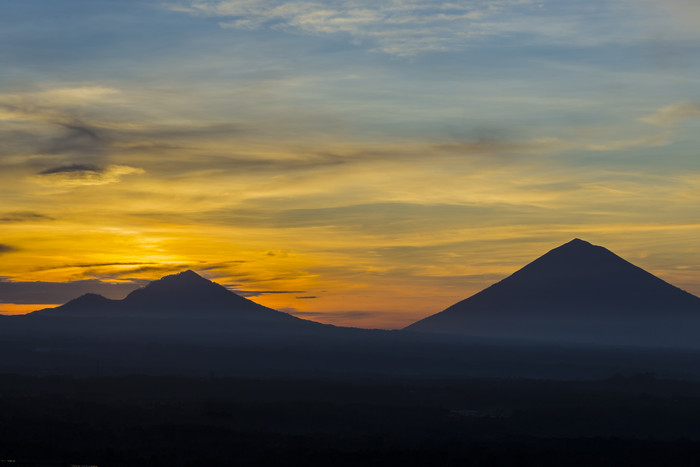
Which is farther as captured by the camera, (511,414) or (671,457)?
(511,414)

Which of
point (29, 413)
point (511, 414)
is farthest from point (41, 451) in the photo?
point (511, 414)

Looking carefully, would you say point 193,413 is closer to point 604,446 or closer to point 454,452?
point 454,452

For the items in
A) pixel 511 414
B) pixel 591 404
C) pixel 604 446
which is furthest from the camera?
pixel 591 404

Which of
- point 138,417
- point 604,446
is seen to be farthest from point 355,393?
point 604,446

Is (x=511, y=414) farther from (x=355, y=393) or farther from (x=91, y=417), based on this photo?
(x=91, y=417)

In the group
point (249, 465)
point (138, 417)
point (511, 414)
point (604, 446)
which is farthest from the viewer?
point (511, 414)

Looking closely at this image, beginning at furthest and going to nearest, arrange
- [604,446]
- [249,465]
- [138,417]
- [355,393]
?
[355,393]
[138,417]
[604,446]
[249,465]
